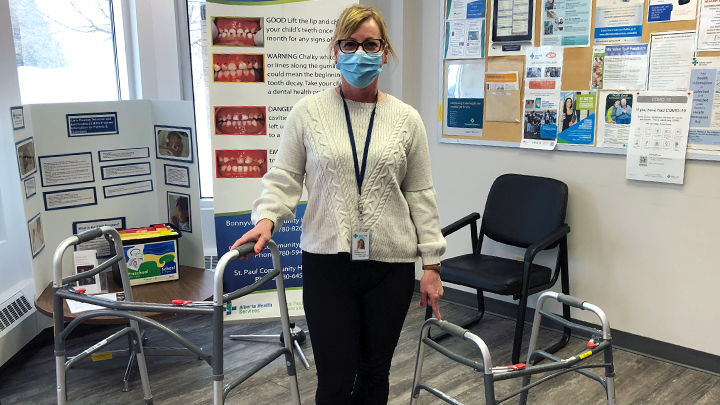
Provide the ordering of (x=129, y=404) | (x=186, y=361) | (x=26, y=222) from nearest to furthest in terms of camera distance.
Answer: (x=129, y=404), (x=26, y=222), (x=186, y=361)

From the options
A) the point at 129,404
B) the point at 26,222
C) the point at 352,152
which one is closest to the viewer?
the point at 352,152

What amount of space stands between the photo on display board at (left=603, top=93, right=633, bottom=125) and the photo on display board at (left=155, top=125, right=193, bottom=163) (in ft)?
7.07

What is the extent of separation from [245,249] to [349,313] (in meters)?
0.34

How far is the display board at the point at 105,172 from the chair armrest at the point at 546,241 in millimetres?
1726

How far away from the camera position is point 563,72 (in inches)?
124

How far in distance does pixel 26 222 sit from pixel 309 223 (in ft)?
5.87

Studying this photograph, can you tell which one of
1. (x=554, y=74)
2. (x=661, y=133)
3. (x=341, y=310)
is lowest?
(x=341, y=310)

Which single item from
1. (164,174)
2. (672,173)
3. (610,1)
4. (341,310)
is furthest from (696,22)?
(164,174)

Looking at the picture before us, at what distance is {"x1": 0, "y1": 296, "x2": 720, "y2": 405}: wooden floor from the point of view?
8.61ft

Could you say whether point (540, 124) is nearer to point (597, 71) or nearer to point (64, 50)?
point (597, 71)

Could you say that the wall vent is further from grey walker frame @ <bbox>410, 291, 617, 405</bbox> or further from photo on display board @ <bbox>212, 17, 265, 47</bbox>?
grey walker frame @ <bbox>410, 291, 617, 405</bbox>

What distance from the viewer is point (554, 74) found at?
318 cm

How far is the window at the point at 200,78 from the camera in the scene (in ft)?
12.5

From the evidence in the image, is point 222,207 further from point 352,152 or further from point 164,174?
point 352,152
